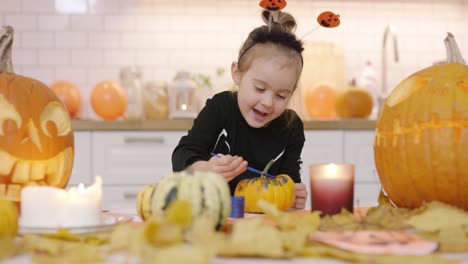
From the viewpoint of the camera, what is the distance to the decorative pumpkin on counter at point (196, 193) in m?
0.72

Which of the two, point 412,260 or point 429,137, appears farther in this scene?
point 429,137

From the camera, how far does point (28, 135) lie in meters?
1.00

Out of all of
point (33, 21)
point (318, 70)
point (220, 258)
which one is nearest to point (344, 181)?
point (220, 258)

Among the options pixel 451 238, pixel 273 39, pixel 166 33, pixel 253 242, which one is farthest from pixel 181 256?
pixel 166 33

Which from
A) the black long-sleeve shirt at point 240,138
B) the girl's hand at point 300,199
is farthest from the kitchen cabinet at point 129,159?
the girl's hand at point 300,199

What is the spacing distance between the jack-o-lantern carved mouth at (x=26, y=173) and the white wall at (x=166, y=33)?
6.92ft

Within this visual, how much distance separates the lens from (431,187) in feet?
3.45

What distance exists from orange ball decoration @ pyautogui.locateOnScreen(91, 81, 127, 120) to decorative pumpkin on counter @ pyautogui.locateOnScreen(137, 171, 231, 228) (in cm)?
205

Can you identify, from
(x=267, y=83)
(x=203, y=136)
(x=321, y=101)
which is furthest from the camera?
(x=321, y=101)

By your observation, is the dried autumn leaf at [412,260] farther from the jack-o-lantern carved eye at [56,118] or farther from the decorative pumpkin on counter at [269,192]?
the jack-o-lantern carved eye at [56,118]

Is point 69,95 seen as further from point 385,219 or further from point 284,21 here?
point 385,219

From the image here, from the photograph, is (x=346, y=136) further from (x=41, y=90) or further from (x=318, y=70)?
(x=41, y=90)

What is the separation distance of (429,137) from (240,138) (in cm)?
66

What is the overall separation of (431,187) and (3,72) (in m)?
0.78
